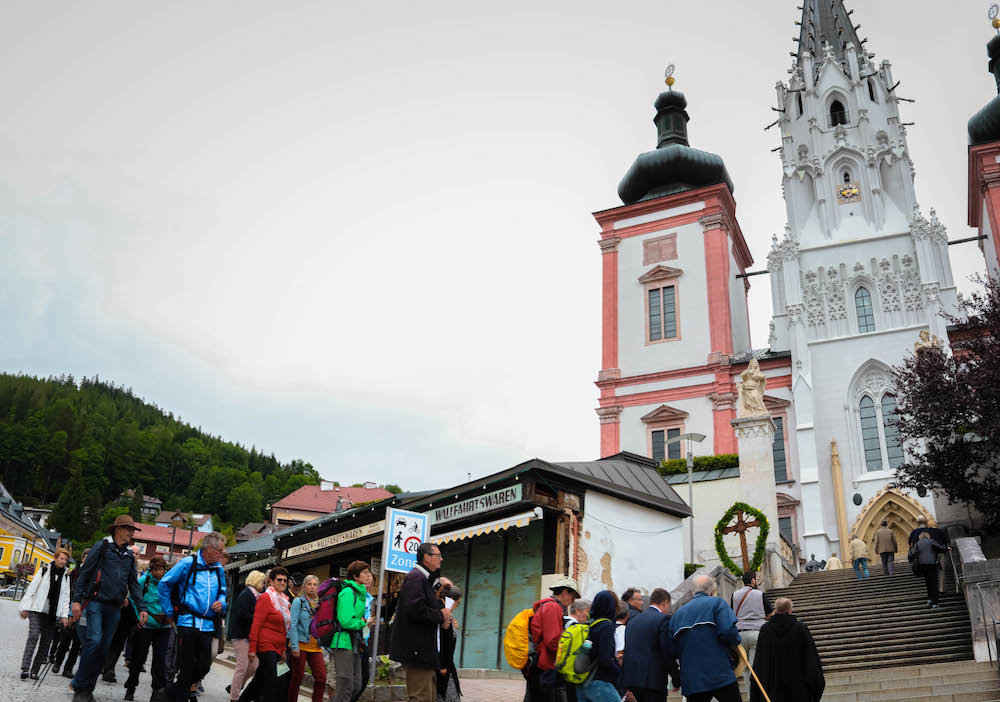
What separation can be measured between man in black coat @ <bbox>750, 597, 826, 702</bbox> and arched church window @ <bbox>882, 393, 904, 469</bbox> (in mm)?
27277

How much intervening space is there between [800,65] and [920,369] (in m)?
27.8

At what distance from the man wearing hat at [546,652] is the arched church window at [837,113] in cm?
3967

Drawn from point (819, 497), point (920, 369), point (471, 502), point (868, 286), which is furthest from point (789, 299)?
point (471, 502)

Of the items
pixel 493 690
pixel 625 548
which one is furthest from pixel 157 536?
pixel 493 690

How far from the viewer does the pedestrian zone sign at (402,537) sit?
10812mm

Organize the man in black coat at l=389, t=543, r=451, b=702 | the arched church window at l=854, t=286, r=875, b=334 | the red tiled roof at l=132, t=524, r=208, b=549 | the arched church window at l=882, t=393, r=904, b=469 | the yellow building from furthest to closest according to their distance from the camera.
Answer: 1. the red tiled roof at l=132, t=524, r=208, b=549
2. the yellow building
3. the arched church window at l=854, t=286, r=875, b=334
4. the arched church window at l=882, t=393, r=904, b=469
5. the man in black coat at l=389, t=543, r=451, b=702

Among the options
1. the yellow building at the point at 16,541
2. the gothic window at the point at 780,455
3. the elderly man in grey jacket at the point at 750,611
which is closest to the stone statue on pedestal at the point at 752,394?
the gothic window at the point at 780,455

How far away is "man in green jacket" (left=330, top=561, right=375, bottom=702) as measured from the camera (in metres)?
7.85

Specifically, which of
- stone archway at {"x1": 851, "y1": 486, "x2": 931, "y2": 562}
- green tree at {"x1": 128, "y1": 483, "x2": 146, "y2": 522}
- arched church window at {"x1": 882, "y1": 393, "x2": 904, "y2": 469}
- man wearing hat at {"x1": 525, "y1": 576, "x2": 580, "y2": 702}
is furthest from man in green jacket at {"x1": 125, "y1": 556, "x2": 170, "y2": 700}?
green tree at {"x1": 128, "y1": 483, "x2": 146, "y2": 522}

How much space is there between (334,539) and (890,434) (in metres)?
22.8

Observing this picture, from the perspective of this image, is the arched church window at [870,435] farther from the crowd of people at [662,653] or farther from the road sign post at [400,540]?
the crowd of people at [662,653]

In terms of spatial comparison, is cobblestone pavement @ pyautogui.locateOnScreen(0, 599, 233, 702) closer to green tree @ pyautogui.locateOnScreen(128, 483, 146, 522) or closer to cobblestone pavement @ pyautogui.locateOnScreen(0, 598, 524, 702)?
cobblestone pavement @ pyautogui.locateOnScreen(0, 598, 524, 702)

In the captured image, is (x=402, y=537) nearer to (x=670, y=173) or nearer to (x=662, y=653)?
(x=662, y=653)

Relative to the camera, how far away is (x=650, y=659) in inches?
285
